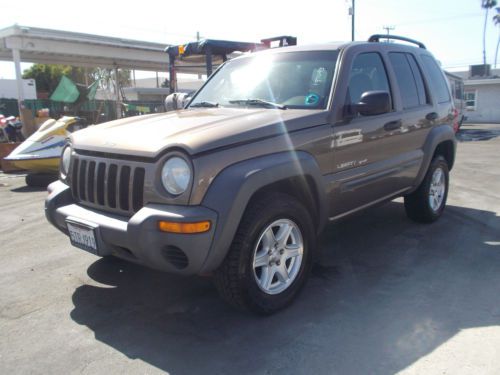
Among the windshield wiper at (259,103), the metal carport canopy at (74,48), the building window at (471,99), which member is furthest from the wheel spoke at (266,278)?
the building window at (471,99)

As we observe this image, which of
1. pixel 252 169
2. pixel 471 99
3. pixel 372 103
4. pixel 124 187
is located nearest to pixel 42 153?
pixel 124 187

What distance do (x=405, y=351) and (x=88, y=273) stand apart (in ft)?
9.15

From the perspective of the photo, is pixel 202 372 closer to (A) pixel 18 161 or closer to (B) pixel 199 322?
(B) pixel 199 322

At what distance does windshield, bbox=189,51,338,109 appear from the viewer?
152 inches

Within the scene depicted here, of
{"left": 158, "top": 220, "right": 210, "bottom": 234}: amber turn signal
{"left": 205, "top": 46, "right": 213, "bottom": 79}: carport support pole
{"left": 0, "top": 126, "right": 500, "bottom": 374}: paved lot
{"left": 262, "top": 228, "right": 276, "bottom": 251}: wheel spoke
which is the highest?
{"left": 205, "top": 46, "right": 213, "bottom": 79}: carport support pole

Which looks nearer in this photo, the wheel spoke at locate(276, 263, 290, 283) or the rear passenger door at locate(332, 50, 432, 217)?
the wheel spoke at locate(276, 263, 290, 283)

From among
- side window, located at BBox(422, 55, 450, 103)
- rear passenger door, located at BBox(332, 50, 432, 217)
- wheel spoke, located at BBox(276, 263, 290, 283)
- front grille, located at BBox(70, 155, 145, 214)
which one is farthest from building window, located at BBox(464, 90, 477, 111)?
front grille, located at BBox(70, 155, 145, 214)

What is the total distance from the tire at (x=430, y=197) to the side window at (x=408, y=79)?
86 cm

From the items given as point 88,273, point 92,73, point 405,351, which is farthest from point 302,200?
point 92,73

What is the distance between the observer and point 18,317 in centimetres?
337

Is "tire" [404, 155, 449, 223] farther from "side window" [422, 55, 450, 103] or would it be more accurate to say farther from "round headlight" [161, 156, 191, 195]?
"round headlight" [161, 156, 191, 195]

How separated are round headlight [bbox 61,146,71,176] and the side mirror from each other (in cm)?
243

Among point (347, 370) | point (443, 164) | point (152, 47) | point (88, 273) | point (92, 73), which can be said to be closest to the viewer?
point (347, 370)

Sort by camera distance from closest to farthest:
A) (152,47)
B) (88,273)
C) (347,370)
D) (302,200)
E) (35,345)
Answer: (347,370) → (35,345) → (302,200) → (88,273) → (152,47)
